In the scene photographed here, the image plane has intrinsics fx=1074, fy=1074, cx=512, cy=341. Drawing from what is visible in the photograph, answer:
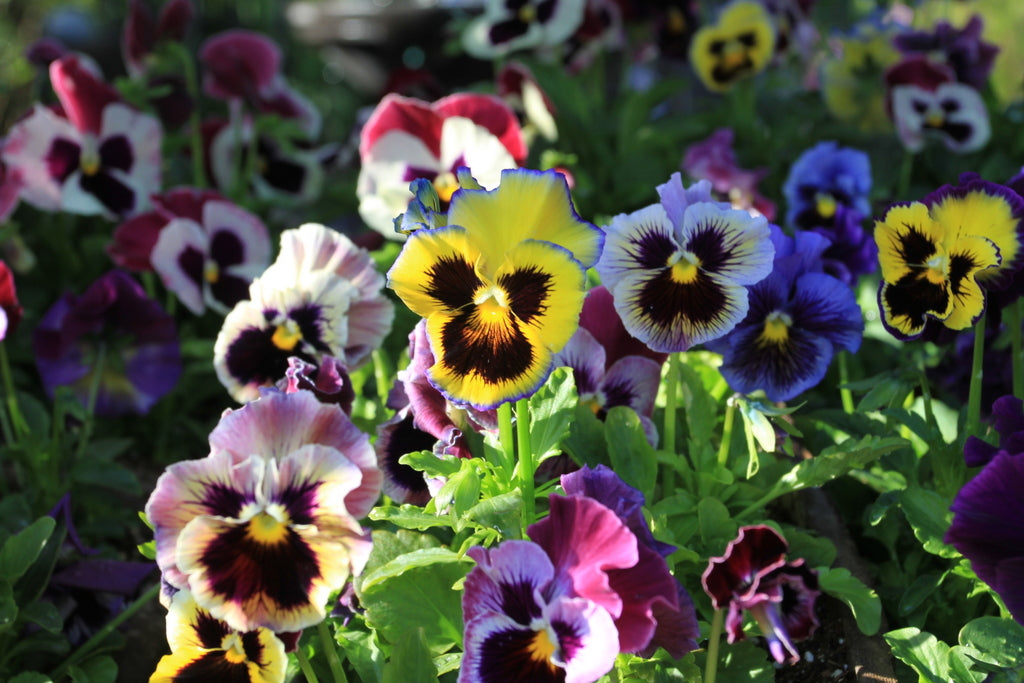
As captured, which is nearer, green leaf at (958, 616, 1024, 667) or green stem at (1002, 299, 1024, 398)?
green leaf at (958, 616, 1024, 667)

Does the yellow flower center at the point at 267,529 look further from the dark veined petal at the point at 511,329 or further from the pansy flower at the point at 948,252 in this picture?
the pansy flower at the point at 948,252

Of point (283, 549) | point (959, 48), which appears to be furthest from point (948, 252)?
point (959, 48)

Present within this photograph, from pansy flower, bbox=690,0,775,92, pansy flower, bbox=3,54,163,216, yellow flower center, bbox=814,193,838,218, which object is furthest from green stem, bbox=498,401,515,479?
pansy flower, bbox=690,0,775,92

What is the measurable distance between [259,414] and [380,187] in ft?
2.55

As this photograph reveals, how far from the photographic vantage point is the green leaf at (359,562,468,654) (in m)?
0.91

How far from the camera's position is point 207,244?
1.49 m

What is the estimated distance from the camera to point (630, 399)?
1.04 m

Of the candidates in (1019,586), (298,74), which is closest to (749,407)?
(1019,586)

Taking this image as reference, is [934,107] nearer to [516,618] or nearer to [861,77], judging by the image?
[861,77]

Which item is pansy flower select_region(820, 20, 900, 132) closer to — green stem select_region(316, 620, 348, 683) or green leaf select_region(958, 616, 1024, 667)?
green leaf select_region(958, 616, 1024, 667)

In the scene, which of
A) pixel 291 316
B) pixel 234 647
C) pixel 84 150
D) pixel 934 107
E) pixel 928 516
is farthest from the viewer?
pixel 934 107

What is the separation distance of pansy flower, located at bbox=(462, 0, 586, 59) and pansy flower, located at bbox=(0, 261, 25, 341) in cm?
112

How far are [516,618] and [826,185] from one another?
3.39 feet

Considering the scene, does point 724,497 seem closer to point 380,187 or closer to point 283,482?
point 283,482
